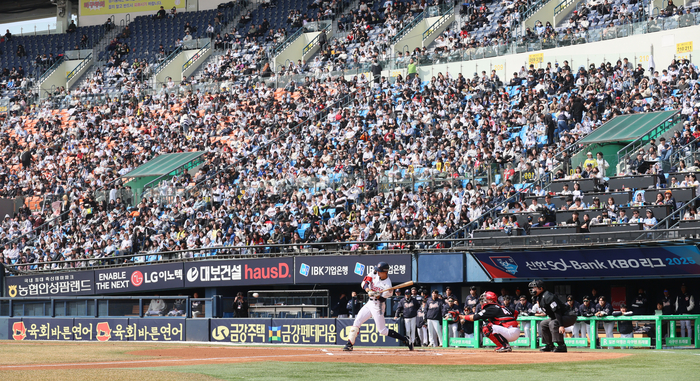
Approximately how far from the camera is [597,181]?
2317cm

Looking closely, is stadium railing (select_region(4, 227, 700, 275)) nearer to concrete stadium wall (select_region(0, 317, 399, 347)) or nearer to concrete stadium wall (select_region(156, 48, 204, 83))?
concrete stadium wall (select_region(0, 317, 399, 347))

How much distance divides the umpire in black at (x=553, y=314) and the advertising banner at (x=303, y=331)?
24.9 feet

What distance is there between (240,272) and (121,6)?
34140 mm

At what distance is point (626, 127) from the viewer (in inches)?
1016

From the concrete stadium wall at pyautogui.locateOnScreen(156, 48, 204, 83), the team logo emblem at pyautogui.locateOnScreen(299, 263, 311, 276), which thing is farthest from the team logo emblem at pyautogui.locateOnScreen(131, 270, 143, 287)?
the concrete stadium wall at pyautogui.locateOnScreen(156, 48, 204, 83)

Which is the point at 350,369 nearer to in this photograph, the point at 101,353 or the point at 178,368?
the point at 178,368

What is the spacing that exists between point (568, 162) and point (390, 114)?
909cm

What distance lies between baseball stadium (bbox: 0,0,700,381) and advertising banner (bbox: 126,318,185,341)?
8cm

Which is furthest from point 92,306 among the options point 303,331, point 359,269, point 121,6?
point 121,6

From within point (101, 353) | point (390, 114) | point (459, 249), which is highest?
point (390, 114)

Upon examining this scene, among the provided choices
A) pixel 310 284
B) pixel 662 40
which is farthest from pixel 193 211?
pixel 662 40

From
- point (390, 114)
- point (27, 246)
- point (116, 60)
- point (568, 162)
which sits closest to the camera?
point (568, 162)

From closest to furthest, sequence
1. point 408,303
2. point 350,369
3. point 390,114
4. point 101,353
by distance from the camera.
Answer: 1. point 350,369
2. point 101,353
3. point 408,303
4. point 390,114

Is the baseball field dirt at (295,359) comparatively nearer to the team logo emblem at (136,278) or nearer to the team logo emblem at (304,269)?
the team logo emblem at (304,269)
